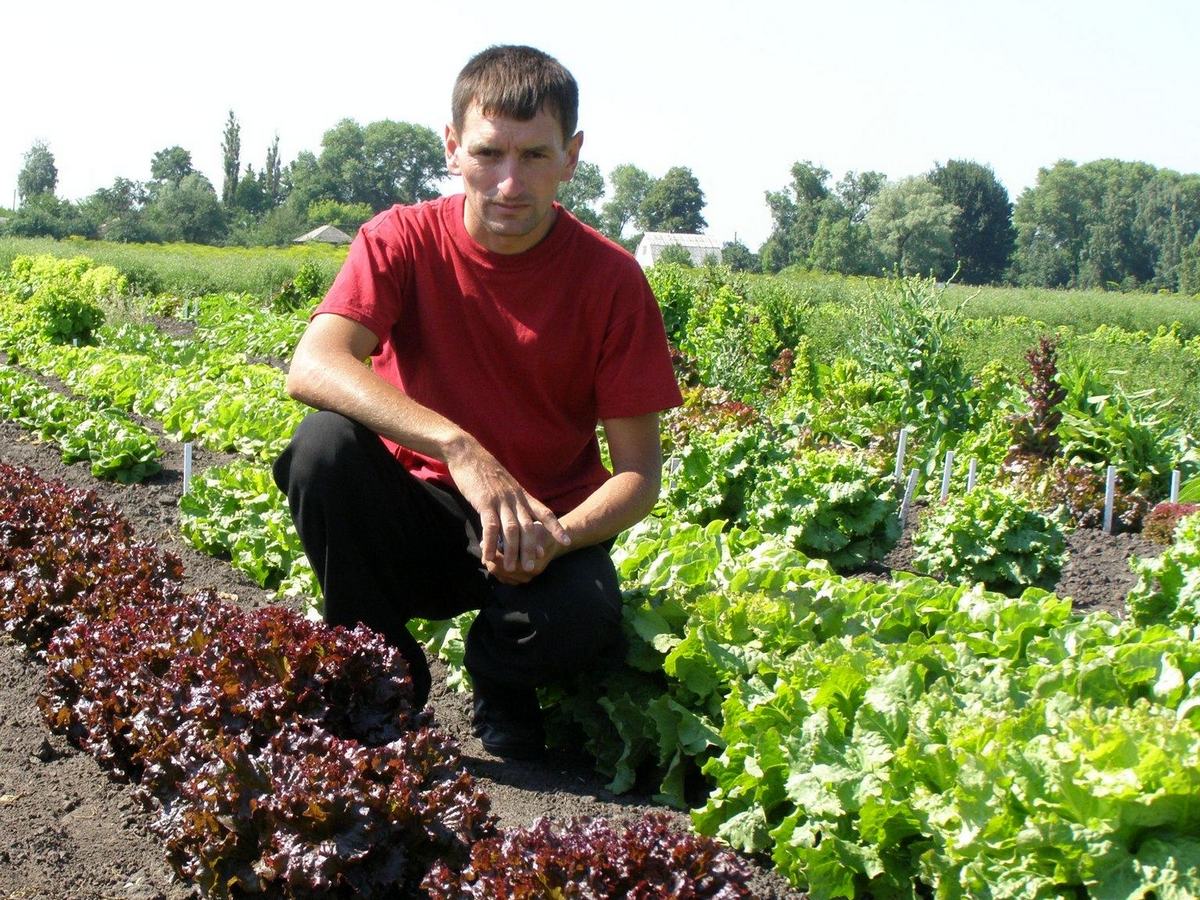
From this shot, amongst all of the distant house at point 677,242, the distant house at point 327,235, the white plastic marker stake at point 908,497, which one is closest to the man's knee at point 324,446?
the white plastic marker stake at point 908,497

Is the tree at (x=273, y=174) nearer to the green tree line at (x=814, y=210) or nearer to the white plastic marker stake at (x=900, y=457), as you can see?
the green tree line at (x=814, y=210)

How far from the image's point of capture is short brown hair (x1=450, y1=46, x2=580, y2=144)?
3.44 m

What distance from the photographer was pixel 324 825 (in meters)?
2.63

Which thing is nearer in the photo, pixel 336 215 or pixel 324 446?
→ pixel 324 446

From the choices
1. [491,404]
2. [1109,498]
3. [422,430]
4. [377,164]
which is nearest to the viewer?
[422,430]

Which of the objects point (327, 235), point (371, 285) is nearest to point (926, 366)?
point (371, 285)

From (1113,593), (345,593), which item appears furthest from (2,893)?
(1113,593)

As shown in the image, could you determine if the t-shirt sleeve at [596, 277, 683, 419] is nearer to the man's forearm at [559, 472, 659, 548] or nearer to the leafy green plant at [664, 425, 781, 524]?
the man's forearm at [559, 472, 659, 548]

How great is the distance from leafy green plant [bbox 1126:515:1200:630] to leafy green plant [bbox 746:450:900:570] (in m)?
1.81

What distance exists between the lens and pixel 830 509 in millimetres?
6168

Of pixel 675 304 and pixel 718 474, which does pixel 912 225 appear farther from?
pixel 718 474

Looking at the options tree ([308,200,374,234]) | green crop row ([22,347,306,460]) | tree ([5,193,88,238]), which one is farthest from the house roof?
green crop row ([22,347,306,460])

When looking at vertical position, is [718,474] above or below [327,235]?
below

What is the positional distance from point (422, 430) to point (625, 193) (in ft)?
382
